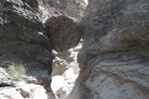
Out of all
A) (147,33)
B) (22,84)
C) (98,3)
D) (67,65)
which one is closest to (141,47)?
(147,33)

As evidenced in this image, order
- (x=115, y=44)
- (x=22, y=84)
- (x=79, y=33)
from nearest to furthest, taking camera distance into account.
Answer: (x=115, y=44), (x=22, y=84), (x=79, y=33)

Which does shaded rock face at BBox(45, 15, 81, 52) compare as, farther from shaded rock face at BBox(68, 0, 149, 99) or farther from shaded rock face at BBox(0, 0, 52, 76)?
shaded rock face at BBox(68, 0, 149, 99)

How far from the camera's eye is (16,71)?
9.55m

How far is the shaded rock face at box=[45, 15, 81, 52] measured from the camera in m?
11.1

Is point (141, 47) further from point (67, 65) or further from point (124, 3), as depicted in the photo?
point (67, 65)

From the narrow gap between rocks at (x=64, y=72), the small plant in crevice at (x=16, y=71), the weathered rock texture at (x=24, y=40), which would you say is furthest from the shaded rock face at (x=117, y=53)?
the narrow gap between rocks at (x=64, y=72)

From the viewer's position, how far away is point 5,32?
10.5m

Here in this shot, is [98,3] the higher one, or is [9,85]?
[98,3]

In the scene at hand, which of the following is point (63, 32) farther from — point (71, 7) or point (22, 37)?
point (71, 7)

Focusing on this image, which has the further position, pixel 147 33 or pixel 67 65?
pixel 67 65

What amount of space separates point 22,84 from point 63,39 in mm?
3145

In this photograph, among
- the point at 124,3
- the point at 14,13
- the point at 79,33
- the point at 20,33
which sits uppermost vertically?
the point at 14,13

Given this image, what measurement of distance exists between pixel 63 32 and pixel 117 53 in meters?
3.63

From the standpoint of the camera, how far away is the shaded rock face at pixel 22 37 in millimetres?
10469
